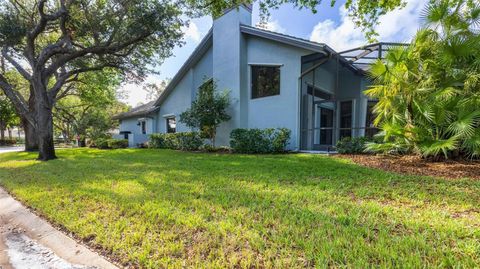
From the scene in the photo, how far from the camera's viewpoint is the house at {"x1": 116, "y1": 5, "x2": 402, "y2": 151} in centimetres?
1056

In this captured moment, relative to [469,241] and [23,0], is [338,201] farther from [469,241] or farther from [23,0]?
[23,0]

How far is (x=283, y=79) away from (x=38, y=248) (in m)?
10.1

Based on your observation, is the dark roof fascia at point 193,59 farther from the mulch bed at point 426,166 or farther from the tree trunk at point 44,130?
the mulch bed at point 426,166

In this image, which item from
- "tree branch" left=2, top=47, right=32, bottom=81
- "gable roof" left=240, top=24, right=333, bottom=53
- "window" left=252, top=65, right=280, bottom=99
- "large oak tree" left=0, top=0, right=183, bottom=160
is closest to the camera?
"gable roof" left=240, top=24, right=333, bottom=53

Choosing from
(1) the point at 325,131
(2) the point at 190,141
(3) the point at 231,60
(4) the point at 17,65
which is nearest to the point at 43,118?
(4) the point at 17,65

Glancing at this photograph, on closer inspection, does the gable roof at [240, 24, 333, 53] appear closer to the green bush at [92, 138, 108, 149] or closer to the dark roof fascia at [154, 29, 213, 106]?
the dark roof fascia at [154, 29, 213, 106]

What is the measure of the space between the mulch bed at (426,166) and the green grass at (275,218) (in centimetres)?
63

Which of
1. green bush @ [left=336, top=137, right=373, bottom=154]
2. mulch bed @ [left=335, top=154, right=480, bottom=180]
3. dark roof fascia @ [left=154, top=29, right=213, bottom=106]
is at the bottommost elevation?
mulch bed @ [left=335, top=154, right=480, bottom=180]

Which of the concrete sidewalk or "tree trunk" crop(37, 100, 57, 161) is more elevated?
"tree trunk" crop(37, 100, 57, 161)

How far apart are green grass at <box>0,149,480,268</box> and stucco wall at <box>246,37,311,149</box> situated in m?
5.65

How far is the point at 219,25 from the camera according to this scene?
13195 mm

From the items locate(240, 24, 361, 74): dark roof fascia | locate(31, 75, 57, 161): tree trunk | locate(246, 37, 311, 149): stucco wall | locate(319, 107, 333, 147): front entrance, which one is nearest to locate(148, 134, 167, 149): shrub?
locate(31, 75, 57, 161): tree trunk

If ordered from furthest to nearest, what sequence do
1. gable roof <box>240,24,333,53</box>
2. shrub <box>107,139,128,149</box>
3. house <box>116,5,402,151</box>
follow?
shrub <box>107,139,128,149</box> < house <box>116,5,402,151</box> < gable roof <box>240,24,333,53</box>

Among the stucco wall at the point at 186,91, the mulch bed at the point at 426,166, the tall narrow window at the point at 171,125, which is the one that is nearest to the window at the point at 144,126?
the stucco wall at the point at 186,91
